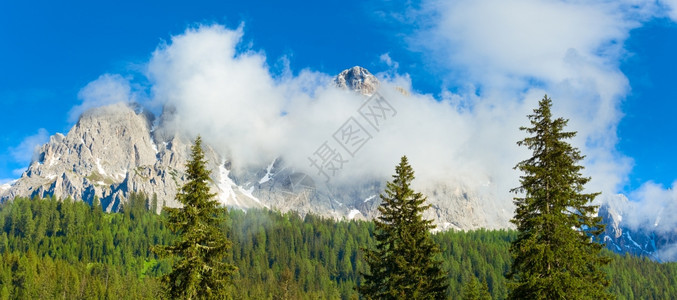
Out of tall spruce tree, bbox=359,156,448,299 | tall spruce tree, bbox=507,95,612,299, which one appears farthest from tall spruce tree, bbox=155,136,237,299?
tall spruce tree, bbox=507,95,612,299

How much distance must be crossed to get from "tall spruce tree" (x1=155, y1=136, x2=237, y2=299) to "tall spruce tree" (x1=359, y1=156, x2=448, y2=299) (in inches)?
332

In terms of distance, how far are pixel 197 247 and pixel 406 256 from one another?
38.1 feet

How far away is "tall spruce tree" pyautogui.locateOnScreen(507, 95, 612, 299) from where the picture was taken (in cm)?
2186

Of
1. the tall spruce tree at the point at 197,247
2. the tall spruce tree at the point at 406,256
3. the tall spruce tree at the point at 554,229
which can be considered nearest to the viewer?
the tall spruce tree at the point at 554,229

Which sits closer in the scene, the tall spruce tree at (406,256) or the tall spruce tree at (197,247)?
the tall spruce tree at (197,247)

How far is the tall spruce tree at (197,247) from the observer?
81.8 feet

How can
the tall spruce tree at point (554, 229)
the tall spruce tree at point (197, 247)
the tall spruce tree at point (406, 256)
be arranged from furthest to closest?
the tall spruce tree at point (406, 256) < the tall spruce tree at point (197, 247) < the tall spruce tree at point (554, 229)

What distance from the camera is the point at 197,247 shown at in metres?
24.9

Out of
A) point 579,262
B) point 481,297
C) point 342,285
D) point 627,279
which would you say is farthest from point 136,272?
point 627,279

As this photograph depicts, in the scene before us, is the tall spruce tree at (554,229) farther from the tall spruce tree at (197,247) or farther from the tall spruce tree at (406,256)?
the tall spruce tree at (197,247)

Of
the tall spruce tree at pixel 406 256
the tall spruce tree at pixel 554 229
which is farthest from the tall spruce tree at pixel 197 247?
the tall spruce tree at pixel 554 229

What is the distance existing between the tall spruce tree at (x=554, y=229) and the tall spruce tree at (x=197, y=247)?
14603mm

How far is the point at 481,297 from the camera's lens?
66.2 metres

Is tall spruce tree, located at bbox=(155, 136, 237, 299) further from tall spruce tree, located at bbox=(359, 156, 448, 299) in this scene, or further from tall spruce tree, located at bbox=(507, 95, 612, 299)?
tall spruce tree, located at bbox=(507, 95, 612, 299)
